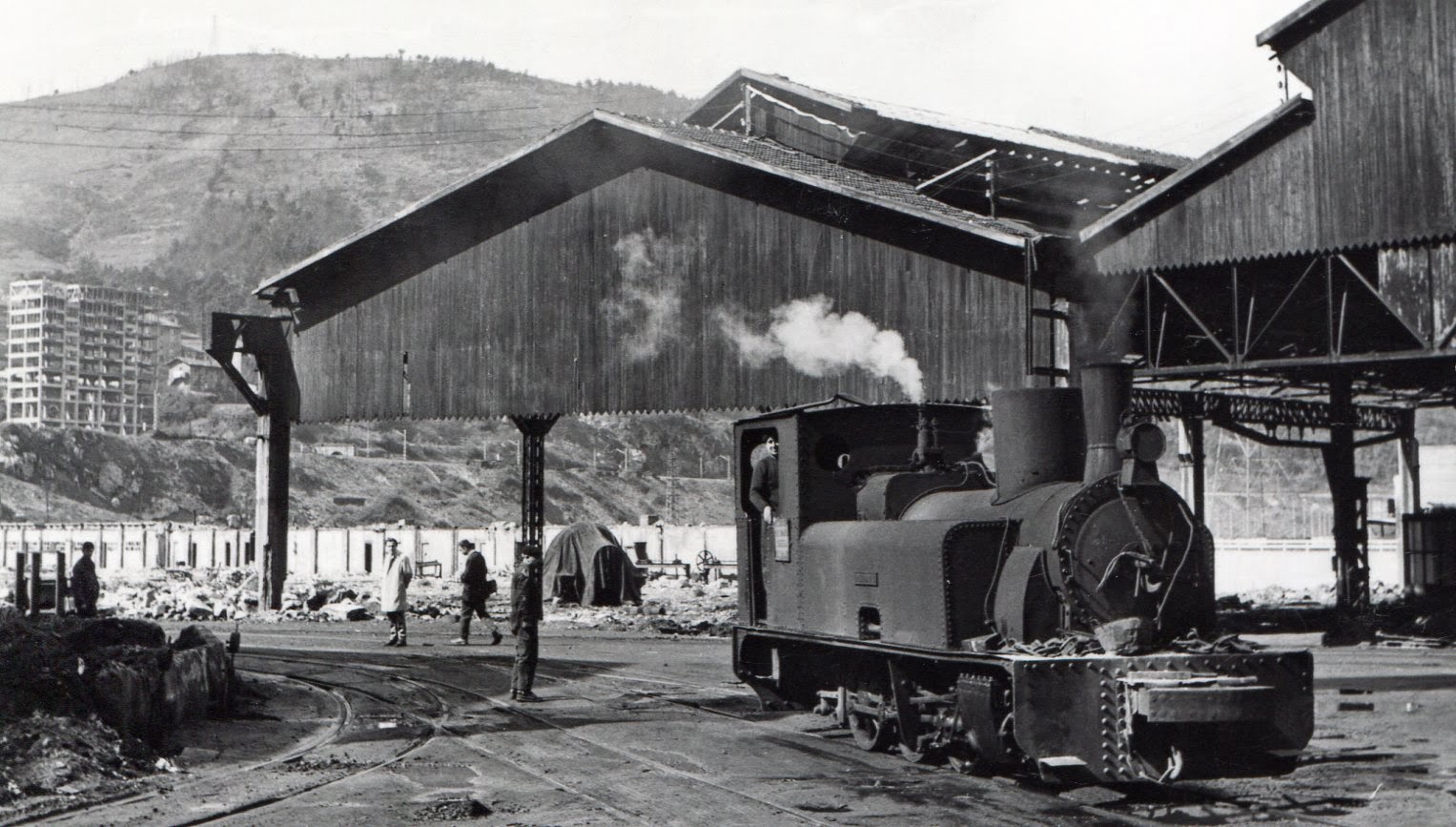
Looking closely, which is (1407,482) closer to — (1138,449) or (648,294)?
(648,294)

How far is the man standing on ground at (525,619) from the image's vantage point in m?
15.7

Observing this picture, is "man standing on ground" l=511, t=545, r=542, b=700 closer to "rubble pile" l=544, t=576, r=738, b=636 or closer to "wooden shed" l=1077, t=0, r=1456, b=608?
"wooden shed" l=1077, t=0, r=1456, b=608

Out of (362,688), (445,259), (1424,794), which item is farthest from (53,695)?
(445,259)

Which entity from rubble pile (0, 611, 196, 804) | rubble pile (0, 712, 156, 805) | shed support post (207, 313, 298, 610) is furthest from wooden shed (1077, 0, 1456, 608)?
shed support post (207, 313, 298, 610)

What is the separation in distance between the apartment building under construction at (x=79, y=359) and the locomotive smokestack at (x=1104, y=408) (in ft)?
301

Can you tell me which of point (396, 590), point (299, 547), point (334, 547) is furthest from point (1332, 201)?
point (299, 547)

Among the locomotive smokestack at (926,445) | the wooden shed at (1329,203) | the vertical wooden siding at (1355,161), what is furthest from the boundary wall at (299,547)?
the locomotive smokestack at (926,445)

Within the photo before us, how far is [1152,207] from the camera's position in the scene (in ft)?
69.3

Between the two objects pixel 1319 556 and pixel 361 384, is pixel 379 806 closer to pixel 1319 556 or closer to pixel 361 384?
pixel 361 384

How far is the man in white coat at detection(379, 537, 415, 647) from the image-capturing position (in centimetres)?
2283

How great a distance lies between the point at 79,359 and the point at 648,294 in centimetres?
8574

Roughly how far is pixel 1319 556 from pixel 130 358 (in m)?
88.8

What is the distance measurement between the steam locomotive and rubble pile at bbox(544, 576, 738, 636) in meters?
14.8

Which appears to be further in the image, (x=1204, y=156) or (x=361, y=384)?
(x=361, y=384)
